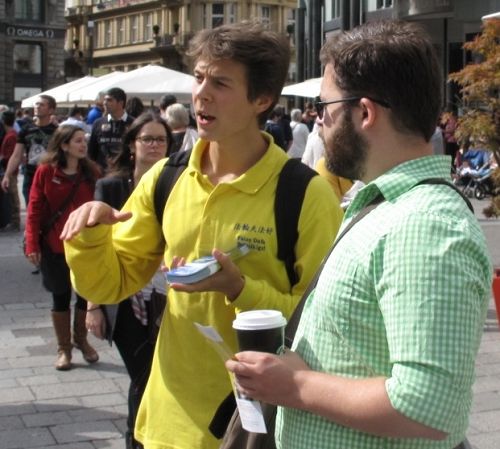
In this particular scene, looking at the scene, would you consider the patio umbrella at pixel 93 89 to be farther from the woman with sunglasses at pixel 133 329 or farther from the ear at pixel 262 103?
the ear at pixel 262 103

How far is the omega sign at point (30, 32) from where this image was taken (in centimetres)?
6303

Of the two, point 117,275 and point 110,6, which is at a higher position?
point 110,6

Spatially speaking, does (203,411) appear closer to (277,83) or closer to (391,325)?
(277,83)

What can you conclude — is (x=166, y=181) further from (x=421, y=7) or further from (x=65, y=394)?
(x=421, y=7)

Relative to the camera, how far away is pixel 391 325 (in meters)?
1.64

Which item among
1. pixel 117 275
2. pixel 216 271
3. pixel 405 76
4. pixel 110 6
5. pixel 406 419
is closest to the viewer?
pixel 406 419

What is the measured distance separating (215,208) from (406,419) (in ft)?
4.13

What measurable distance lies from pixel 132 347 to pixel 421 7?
21.4m

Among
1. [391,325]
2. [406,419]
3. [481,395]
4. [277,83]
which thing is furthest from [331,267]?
[481,395]

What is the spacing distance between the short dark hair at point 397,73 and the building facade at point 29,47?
206ft

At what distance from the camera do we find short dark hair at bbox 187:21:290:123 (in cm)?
275

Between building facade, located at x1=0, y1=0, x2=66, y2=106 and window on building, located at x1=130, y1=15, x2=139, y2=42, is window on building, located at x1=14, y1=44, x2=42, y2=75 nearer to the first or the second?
building facade, located at x1=0, y1=0, x2=66, y2=106

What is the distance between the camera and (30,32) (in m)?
64.2

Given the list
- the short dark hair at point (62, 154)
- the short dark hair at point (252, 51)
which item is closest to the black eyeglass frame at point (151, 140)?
the short dark hair at point (62, 154)
